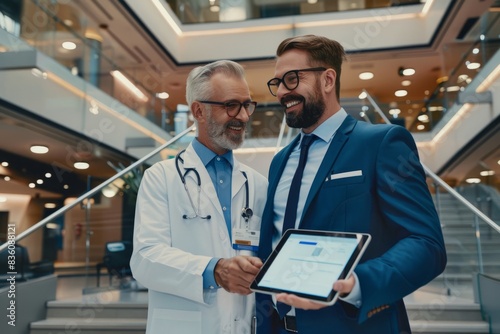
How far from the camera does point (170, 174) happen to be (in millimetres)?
1869

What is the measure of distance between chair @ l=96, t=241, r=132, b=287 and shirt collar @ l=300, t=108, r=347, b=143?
3.57 m

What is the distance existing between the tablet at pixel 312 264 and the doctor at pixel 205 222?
18cm

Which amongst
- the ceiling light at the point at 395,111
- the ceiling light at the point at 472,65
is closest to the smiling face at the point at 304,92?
the ceiling light at the point at 472,65

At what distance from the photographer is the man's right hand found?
4.45 feet

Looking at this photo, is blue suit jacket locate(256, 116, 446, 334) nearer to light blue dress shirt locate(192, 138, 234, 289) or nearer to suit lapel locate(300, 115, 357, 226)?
suit lapel locate(300, 115, 357, 226)

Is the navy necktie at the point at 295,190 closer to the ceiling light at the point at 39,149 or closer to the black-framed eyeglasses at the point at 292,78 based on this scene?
the black-framed eyeglasses at the point at 292,78

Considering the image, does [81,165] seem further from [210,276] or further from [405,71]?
[405,71]

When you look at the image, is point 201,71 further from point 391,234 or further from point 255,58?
point 255,58

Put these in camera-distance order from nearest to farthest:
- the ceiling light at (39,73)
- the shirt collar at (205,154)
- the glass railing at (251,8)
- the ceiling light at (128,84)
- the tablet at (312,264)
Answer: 1. the tablet at (312,264)
2. the shirt collar at (205,154)
3. the ceiling light at (39,73)
4. the ceiling light at (128,84)
5. the glass railing at (251,8)

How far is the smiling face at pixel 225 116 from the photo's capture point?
1.94 metres

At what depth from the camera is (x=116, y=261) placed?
4891 millimetres

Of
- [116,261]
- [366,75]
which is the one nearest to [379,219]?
[116,261]

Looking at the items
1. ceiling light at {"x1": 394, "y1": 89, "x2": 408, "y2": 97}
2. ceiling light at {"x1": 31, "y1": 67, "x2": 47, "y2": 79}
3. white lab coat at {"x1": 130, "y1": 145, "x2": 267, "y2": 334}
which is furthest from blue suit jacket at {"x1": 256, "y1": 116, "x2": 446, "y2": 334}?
ceiling light at {"x1": 394, "y1": 89, "x2": 408, "y2": 97}

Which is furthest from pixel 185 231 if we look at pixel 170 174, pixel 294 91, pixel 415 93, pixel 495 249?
pixel 415 93
